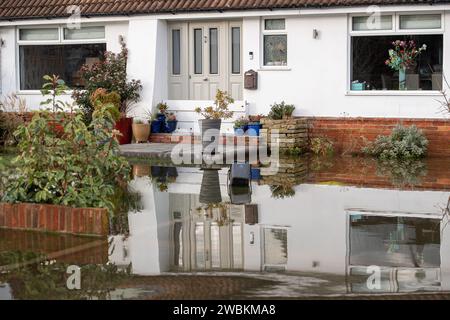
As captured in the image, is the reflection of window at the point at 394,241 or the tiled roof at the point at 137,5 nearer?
the reflection of window at the point at 394,241

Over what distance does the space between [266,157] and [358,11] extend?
3.90m

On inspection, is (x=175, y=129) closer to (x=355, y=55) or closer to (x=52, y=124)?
(x=355, y=55)

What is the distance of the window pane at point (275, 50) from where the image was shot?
19359 millimetres

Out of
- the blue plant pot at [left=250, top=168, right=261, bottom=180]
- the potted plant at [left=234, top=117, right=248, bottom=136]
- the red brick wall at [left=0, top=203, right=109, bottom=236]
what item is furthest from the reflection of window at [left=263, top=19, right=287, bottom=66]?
the red brick wall at [left=0, top=203, right=109, bottom=236]

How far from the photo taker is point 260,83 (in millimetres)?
19469

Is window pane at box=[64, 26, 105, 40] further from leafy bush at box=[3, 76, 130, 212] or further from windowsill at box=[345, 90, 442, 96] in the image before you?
leafy bush at box=[3, 76, 130, 212]

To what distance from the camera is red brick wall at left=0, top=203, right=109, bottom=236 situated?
9094 mm

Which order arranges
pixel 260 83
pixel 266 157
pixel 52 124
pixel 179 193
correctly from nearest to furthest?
1. pixel 52 124
2. pixel 179 193
3. pixel 266 157
4. pixel 260 83

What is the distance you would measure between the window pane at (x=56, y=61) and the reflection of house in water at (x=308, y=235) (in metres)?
9.77

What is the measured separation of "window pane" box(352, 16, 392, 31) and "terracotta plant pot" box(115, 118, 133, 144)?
235 inches

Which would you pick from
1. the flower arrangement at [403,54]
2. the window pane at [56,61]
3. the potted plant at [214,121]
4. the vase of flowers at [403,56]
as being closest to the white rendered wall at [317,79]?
the vase of flowers at [403,56]

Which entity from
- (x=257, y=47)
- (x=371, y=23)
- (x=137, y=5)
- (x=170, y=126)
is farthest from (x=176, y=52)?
(x=371, y=23)

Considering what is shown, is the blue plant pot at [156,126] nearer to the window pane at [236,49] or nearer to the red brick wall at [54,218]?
the window pane at [236,49]
